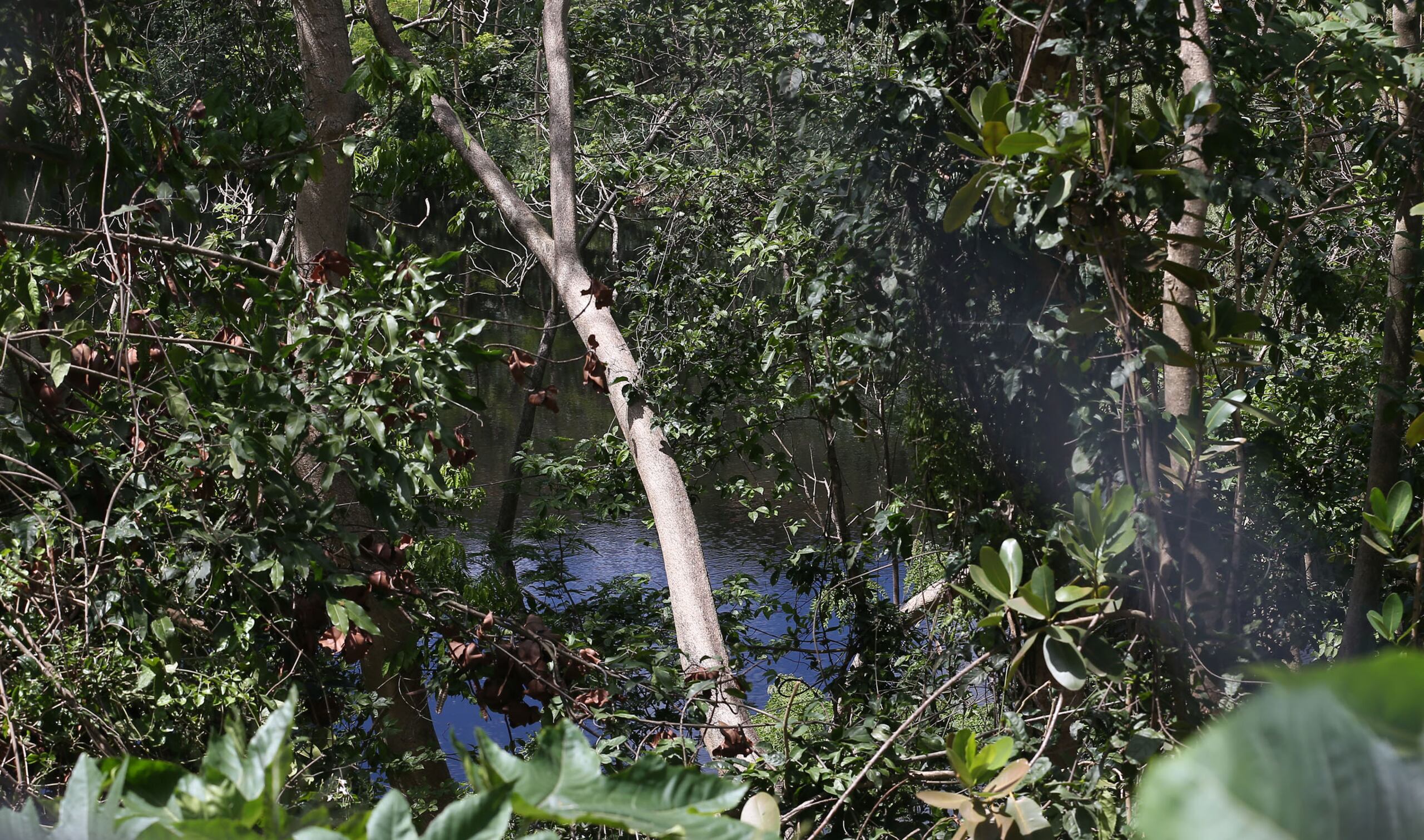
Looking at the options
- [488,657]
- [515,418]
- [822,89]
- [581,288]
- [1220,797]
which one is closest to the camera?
[1220,797]

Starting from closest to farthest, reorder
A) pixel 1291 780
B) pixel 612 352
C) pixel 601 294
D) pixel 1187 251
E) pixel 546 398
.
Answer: pixel 1291 780, pixel 1187 251, pixel 546 398, pixel 601 294, pixel 612 352

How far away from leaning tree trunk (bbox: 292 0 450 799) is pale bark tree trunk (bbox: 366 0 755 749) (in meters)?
0.40

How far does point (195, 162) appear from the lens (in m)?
2.38

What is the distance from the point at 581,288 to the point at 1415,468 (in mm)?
2738

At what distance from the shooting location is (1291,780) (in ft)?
0.76

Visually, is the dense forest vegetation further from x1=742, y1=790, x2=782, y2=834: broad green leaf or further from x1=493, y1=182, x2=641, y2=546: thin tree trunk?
x1=493, y1=182, x2=641, y2=546: thin tree trunk

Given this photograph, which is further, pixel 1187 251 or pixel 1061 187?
pixel 1187 251

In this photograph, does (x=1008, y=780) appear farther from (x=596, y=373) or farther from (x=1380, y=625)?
(x=596, y=373)

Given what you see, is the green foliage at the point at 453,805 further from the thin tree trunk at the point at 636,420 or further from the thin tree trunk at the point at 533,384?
the thin tree trunk at the point at 533,384

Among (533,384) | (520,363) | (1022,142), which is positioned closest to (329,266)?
(520,363)

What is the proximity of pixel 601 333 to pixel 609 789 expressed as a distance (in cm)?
332

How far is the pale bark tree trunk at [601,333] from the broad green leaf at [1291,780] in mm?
2721

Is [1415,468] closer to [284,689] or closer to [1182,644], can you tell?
[1182,644]

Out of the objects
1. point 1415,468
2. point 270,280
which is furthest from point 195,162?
point 1415,468
